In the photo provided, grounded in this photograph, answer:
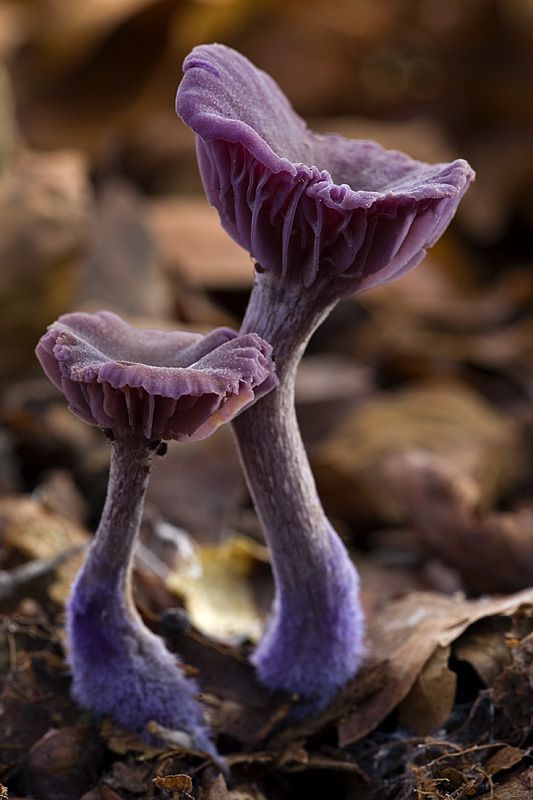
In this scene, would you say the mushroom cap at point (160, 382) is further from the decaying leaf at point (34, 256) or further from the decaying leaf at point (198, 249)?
the decaying leaf at point (198, 249)

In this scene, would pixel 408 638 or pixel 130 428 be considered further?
pixel 408 638

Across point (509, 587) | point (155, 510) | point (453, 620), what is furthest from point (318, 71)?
point (453, 620)

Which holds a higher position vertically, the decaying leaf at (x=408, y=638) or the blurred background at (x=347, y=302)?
the blurred background at (x=347, y=302)

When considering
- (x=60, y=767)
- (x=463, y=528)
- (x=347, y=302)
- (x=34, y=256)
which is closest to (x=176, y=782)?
(x=60, y=767)

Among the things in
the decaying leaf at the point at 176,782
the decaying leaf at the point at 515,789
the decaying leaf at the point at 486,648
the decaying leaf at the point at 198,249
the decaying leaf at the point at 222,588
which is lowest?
the decaying leaf at the point at 515,789

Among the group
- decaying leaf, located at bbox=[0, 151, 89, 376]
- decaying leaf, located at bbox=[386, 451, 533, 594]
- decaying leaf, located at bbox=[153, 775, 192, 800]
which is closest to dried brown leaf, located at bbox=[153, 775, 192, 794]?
decaying leaf, located at bbox=[153, 775, 192, 800]

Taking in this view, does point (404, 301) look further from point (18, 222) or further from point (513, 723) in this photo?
point (513, 723)

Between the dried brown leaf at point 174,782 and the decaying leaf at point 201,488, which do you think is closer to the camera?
the dried brown leaf at point 174,782

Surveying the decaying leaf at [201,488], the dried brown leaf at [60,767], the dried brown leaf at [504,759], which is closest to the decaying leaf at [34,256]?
the decaying leaf at [201,488]

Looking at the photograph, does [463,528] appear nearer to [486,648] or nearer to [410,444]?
[486,648]
